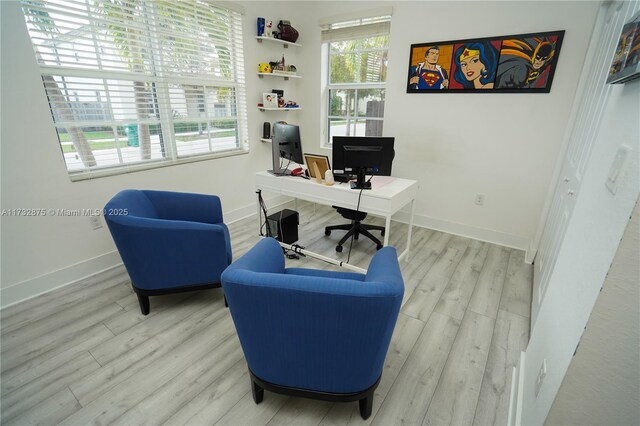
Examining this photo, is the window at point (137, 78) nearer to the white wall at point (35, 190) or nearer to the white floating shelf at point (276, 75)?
the white wall at point (35, 190)

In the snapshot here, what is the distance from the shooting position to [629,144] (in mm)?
797

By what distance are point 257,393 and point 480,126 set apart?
3.09 m

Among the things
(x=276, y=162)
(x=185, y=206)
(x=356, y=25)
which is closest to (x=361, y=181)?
(x=276, y=162)

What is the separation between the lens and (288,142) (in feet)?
8.77

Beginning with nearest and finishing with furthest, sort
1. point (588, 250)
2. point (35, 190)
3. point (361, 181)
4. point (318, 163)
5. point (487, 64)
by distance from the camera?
point (588, 250) → point (35, 190) → point (361, 181) → point (318, 163) → point (487, 64)

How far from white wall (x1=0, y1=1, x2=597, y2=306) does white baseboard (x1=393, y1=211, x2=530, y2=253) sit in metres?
0.01

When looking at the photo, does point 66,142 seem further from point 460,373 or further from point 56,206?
point 460,373

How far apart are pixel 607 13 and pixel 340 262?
110 inches

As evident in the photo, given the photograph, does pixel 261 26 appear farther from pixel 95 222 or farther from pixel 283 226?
pixel 95 222

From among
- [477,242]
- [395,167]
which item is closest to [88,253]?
[395,167]

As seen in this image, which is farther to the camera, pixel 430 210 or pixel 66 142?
pixel 430 210

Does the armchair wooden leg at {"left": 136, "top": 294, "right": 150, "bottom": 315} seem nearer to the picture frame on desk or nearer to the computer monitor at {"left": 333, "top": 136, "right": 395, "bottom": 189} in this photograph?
the picture frame on desk

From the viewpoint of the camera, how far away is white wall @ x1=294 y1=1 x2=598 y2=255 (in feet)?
8.48

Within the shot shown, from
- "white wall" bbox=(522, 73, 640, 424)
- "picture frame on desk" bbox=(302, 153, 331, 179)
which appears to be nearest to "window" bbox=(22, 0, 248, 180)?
"picture frame on desk" bbox=(302, 153, 331, 179)
